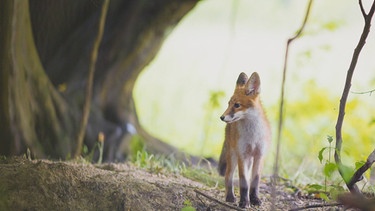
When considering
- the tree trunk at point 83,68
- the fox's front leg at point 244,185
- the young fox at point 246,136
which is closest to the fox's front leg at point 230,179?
the young fox at point 246,136

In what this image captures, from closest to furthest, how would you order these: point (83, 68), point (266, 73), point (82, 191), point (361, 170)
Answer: point (361, 170) → point (82, 191) → point (83, 68) → point (266, 73)

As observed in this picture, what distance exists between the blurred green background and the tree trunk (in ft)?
5.41

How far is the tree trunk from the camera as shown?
6430 mm

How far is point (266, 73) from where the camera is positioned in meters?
11.0

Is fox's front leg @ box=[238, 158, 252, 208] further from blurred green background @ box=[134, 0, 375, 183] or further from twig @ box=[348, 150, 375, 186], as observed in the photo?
blurred green background @ box=[134, 0, 375, 183]

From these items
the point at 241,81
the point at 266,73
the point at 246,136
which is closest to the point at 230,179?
the point at 246,136

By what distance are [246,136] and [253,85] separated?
35cm

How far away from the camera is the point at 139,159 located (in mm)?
6336

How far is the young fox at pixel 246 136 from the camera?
4312 millimetres

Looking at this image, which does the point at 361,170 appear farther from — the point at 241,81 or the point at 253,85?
the point at 241,81

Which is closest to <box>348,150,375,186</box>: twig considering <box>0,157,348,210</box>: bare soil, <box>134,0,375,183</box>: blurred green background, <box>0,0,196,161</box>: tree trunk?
<box>0,157,348,210</box>: bare soil

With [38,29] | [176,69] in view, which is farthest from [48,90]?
[176,69]

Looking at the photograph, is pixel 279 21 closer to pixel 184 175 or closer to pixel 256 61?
pixel 256 61

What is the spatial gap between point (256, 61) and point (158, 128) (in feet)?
7.35
